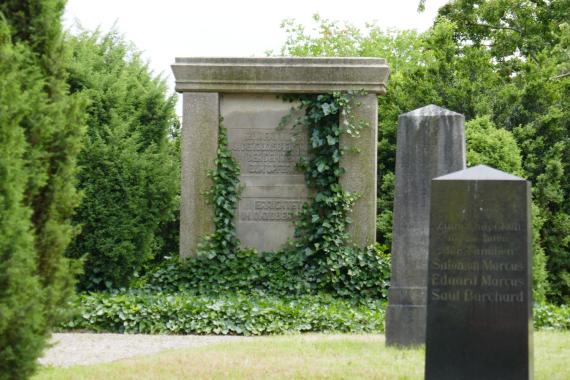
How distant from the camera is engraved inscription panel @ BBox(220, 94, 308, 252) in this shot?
13.7 m

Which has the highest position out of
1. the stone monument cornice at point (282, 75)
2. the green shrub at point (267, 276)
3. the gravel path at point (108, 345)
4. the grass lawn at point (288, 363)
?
the stone monument cornice at point (282, 75)

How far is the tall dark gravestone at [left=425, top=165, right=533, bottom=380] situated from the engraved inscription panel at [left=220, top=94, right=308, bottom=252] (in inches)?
270

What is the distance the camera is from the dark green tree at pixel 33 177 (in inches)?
204

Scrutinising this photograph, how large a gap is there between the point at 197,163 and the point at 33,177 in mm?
8112

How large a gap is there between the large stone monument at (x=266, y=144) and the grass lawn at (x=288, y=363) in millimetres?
4193

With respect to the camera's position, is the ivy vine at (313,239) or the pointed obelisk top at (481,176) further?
the ivy vine at (313,239)

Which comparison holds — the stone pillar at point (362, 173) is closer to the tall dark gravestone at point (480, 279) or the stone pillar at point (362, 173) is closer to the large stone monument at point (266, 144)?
the large stone monument at point (266, 144)

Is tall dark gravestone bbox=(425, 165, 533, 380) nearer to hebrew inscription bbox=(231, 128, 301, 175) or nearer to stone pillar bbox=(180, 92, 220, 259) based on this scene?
hebrew inscription bbox=(231, 128, 301, 175)

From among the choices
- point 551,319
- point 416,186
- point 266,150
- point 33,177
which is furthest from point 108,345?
point 551,319

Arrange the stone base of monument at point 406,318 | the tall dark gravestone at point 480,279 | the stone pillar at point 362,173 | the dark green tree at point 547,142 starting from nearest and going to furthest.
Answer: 1. the tall dark gravestone at point 480,279
2. the stone base of monument at point 406,318
3. the stone pillar at point 362,173
4. the dark green tree at point 547,142

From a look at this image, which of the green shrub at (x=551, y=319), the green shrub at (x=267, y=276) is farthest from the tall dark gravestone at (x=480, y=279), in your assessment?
the green shrub at (x=267, y=276)

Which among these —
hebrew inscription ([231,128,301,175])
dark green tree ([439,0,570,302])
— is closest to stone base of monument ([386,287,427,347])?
hebrew inscription ([231,128,301,175])

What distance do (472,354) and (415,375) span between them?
858 mm

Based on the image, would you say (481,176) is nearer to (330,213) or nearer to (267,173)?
(330,213)
